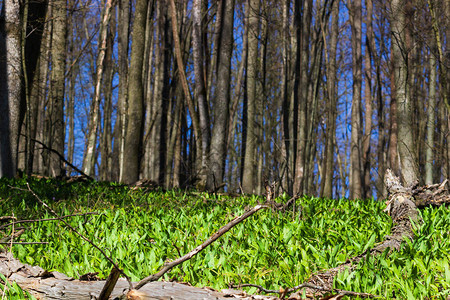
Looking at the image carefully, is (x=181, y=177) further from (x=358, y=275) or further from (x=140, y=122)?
(x=358, y=275)

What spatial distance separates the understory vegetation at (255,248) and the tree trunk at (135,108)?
4.49 m

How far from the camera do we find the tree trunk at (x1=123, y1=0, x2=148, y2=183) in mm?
10625

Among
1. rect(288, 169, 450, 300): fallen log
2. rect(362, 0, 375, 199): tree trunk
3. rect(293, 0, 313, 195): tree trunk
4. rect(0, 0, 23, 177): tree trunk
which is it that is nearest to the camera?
rect(288, 169, 450, 300): fallen log

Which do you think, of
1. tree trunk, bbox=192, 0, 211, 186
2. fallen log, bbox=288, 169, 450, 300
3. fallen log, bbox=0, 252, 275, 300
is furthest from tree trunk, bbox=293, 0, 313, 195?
fallen log, bbox=0, 252, 275, 300

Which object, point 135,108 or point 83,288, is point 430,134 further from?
point 83,288

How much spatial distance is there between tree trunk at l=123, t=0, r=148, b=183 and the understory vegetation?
449cm

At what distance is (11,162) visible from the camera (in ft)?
30.2

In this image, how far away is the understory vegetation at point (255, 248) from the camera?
9.91 feet

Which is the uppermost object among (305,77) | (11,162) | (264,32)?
(264,32)

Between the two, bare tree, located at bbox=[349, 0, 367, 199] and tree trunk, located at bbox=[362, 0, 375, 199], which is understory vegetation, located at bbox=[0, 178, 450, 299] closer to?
bare tree, located at bbox=[349, 0, 367, 199]

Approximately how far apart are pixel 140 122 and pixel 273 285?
8384mm

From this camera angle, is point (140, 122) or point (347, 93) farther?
point (347, 93)

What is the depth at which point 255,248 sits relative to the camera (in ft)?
12.7

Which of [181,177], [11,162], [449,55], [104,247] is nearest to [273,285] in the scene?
[104,247]
